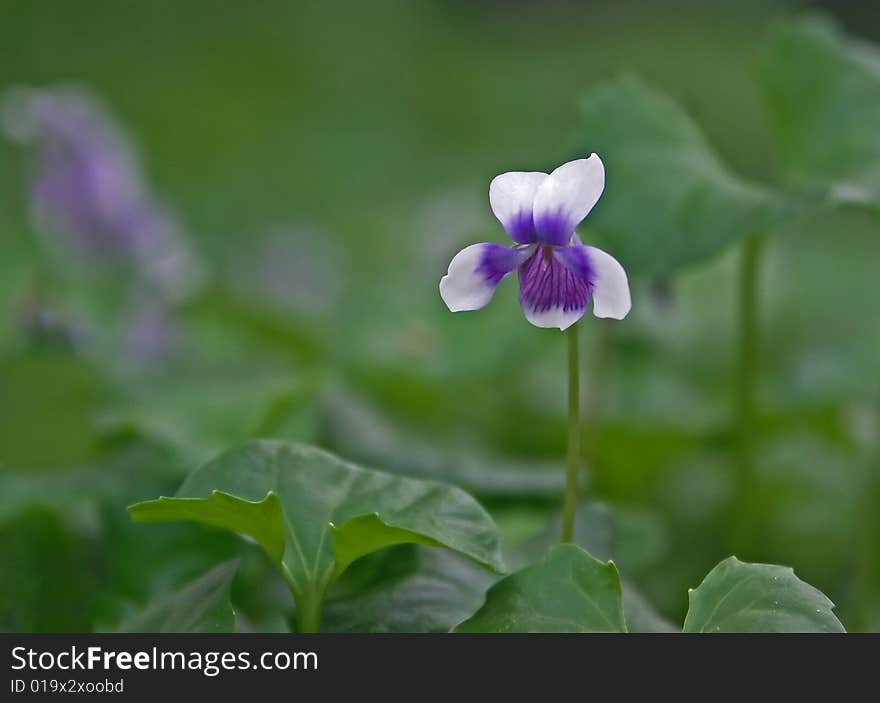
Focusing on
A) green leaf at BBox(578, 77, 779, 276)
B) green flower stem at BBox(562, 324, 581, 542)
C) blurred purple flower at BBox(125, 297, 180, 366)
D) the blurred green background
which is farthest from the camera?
blurred purple flower at BBox(125, 297, 180, 366)

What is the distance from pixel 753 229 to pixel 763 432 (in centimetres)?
82

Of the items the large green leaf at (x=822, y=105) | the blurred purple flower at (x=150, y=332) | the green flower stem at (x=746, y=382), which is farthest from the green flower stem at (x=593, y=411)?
the blurred purple flower at (x=150, y=332)

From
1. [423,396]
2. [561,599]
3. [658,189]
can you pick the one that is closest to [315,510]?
[561,599]

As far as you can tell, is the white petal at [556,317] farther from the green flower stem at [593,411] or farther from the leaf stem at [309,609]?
the green flower stem at [593,411]

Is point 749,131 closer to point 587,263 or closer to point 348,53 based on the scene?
point 348,53

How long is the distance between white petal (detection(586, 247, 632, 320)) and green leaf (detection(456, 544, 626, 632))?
0.17 meters

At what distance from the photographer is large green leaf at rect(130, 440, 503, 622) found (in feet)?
2.79

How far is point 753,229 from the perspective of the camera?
1.13 metres

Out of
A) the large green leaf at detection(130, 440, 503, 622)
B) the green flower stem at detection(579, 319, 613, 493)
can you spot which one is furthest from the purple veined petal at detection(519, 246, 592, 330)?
the green flower stem at detection(579, 319, 613, 493)

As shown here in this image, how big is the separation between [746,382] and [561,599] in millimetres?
639

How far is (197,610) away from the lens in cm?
90

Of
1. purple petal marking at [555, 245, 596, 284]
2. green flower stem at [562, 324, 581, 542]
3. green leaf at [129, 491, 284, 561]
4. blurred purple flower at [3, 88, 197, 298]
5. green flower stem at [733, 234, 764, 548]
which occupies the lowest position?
green leaf at [129, 491, 284, 561]

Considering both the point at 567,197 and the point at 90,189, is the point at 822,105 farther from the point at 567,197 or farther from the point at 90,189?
the point at 90,189

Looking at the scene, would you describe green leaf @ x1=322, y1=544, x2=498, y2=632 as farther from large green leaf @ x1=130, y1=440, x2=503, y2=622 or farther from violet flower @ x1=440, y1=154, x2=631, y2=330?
violet flower @ x1=440, y1=154, x2=631, y2=330
